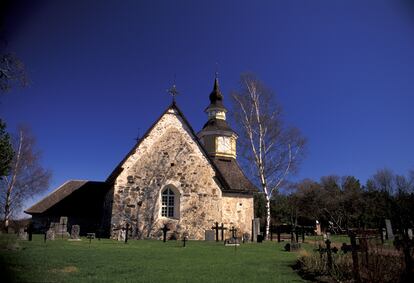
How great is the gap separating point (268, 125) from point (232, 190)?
544 cm

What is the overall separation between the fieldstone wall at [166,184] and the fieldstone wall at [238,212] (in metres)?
1.19

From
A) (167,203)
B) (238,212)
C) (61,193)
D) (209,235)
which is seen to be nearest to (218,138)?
(238,212)

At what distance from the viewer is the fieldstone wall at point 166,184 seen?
20.5 meters

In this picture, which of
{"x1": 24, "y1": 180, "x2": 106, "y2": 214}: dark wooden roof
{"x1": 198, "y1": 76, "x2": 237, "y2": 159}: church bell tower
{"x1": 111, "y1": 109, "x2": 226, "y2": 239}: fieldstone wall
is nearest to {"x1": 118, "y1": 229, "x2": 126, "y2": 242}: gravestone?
{"x1": 111, "y1": 109, "x2": 226, "y2": 239}: fieldstone wall

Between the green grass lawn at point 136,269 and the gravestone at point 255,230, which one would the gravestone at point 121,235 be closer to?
the gravestone at point 255,230

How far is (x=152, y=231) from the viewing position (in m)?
20.5

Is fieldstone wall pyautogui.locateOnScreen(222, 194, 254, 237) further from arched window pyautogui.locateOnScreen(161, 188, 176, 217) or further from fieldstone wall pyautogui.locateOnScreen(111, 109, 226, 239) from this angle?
arched window pyautogui.locateOnScreen(161, 188, 176, 217)

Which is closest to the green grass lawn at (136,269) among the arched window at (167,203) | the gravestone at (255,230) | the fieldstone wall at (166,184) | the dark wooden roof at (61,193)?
the fieldstone wall at (166,184)

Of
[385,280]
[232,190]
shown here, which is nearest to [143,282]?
[385,280]

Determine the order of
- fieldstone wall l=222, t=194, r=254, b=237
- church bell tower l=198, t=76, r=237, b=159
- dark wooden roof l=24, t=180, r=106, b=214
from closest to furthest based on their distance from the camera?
fieldstone wall l=222, t=194, r=254, b=237, dark wooden roof l=24, t=180, r=106, b=214, church bell tower l=198, t=76, r=237, b=159

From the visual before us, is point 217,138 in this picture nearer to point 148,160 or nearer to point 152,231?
point 148,160

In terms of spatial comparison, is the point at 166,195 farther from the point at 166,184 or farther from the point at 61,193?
the point at 61,193

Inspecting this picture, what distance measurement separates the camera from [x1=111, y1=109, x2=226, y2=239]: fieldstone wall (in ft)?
67.4

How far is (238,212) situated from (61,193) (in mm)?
14504
